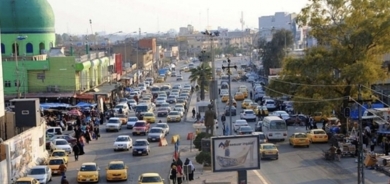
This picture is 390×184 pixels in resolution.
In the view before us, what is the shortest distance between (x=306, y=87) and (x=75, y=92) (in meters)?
29.3

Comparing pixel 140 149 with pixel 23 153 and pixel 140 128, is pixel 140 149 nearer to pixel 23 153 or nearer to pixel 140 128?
pixel 23 153

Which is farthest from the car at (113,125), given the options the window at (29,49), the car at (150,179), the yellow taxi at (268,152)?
the window at (29,49)

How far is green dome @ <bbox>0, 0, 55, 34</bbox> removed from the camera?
2955 inches

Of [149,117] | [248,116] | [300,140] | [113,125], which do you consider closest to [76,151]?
[300,140]

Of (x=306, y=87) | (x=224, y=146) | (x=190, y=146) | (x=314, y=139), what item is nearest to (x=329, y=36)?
(x=306, y=87)

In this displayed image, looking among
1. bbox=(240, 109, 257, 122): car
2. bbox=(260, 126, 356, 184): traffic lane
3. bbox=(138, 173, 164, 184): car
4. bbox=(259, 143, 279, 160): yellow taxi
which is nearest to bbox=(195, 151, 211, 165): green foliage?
bbox=(260, 126, 356, 184): traffic lane

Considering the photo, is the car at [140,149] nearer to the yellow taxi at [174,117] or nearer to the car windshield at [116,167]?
the car windshield at [116,167]

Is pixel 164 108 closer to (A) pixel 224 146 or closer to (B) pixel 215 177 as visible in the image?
(B) pixel 215 177

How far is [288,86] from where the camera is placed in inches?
2030

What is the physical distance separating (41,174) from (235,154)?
952 centimetres

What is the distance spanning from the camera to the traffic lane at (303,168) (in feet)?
115

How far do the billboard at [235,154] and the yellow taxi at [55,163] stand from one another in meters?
10.4

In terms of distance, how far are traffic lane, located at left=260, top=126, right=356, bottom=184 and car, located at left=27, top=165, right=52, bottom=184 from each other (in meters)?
9.87

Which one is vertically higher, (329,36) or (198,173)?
(329,36)
